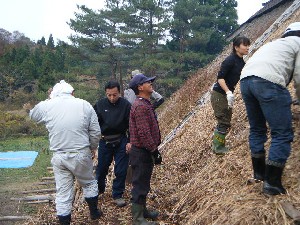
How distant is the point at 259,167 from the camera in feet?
12.0

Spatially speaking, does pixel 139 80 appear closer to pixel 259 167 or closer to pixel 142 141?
pixel 142 141

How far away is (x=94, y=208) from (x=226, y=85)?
2.31 metres

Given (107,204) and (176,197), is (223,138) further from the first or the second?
(107,204)

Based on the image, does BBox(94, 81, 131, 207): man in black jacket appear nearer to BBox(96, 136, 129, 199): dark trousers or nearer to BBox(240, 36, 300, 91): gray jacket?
BBox(96, 136, 129, 199): dark trousers

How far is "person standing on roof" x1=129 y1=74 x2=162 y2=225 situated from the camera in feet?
12.8

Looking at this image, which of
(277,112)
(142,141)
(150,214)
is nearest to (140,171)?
(142,141)

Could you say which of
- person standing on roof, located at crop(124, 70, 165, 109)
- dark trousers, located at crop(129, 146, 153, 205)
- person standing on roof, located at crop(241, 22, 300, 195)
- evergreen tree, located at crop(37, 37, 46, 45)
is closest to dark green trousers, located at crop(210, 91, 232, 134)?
person standing on roof, located at crop(124, 70, 165, 109)

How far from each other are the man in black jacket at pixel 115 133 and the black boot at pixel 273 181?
2.01m

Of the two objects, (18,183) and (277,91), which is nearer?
(277,91)

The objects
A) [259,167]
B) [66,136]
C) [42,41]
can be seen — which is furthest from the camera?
[42,41]

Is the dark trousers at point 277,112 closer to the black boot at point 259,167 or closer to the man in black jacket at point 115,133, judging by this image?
the black boot at point 259,167

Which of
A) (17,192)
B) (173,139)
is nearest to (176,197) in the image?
(173,139)

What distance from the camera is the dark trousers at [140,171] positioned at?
3994 millimetres

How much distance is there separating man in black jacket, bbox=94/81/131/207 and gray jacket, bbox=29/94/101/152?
0.58 m
